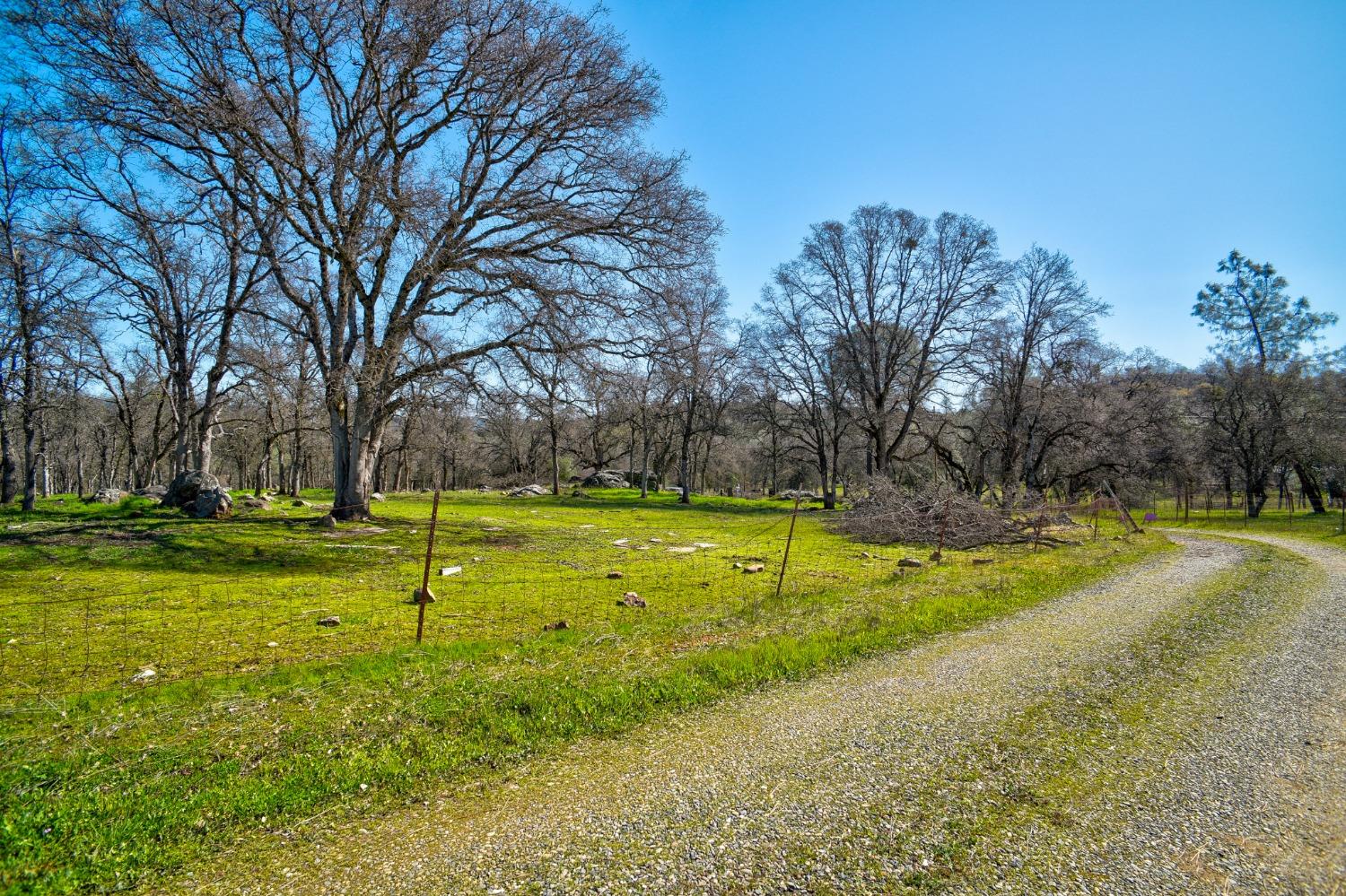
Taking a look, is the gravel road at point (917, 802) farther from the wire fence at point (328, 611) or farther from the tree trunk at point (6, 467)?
the tree trunk at point (6, 467)

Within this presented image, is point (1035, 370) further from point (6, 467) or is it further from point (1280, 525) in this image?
point (6, 467)

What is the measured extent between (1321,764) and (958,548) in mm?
13101

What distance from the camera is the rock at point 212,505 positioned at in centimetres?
1552

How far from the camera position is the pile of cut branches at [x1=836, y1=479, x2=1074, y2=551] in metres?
16.8

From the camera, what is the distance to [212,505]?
15.6m

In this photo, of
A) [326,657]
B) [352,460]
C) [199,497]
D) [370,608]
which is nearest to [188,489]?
[199,497]

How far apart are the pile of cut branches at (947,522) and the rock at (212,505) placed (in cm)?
1806

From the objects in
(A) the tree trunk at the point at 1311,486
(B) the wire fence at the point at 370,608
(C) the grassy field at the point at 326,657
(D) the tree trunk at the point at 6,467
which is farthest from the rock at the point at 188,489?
(A) the tree trunk at the point at 1311,486

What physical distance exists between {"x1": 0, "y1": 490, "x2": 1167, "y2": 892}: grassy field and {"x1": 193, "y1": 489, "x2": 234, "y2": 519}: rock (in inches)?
76.0

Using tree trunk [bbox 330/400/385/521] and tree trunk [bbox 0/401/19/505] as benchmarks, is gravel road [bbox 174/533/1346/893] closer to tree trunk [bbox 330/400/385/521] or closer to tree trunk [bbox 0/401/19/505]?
tree trunk [bbox 330/400/385/521]

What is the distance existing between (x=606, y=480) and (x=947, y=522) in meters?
36.2

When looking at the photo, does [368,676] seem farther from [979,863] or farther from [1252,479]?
[1252,479]

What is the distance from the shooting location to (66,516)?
15.2 m

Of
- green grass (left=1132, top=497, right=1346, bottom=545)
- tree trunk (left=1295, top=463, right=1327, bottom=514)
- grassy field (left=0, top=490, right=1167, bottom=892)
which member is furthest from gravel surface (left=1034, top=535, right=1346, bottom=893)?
tree trunk (left=1295, top=463, right=1327, bottom=514)
